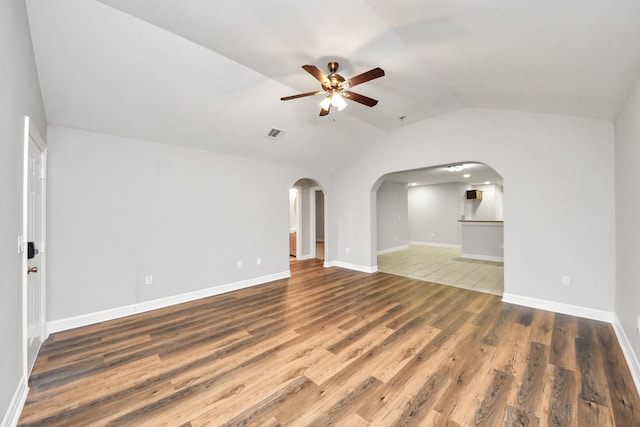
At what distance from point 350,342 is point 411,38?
2960 millimetres

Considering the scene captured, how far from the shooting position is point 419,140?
15.4 ft

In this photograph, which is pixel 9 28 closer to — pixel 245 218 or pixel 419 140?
pixel 245 218

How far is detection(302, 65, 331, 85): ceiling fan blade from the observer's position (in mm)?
2216

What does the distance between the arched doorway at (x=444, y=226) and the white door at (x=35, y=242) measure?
16.9 ft

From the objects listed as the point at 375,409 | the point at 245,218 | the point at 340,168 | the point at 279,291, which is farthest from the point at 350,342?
the point at 340,168

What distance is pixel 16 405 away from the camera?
1634mm

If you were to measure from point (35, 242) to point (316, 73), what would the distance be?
10.5ft

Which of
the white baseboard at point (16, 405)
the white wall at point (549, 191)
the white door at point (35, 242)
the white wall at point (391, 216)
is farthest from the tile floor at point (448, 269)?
the white door at point (35, 242)

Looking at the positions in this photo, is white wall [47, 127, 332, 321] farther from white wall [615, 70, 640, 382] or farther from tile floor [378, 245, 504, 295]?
white wall [615, 70, 640, 382]

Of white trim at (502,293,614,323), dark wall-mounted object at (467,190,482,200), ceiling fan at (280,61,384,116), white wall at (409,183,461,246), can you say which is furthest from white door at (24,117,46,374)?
dark wall-mounted object at (467,190,482,200)

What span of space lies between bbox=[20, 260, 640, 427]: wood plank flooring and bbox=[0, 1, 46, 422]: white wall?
1.45ft

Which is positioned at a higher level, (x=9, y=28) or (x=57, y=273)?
(x=9, y=28)

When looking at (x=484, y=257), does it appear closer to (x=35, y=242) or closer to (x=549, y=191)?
(x=549, y=191)

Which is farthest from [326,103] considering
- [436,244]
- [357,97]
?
[436,244]
